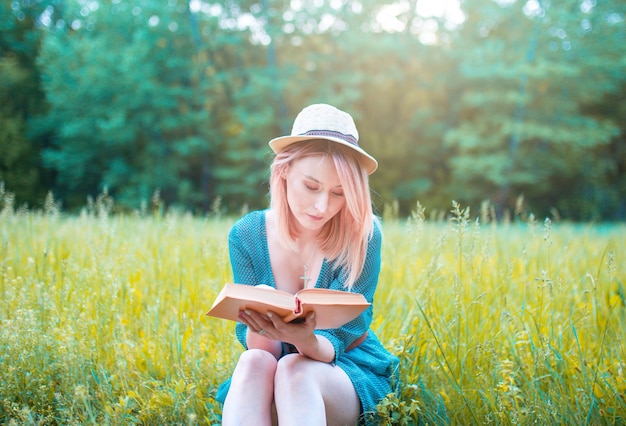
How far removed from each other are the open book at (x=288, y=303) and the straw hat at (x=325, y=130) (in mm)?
603

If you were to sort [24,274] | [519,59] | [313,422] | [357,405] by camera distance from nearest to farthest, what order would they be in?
[313,422], [357,405], [24,274], [519,59]

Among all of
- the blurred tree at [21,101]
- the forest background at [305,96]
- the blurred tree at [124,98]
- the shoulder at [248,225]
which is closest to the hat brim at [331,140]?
the shoulder at [248,225]

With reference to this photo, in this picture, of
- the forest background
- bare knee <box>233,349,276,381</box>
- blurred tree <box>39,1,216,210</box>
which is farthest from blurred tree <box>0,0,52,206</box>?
bare knee <box>233,349,276,381</box>

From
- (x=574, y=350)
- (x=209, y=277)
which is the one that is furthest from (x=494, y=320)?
(x=209, y=277)

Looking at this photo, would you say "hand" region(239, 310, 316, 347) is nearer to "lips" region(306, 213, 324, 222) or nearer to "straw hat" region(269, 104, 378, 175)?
"lips" region(306, 213, 324, 222)

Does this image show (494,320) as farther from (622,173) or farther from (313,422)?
(622,173)

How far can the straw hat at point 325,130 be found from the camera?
2.03 meters

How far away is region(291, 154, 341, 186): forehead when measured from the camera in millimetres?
2012

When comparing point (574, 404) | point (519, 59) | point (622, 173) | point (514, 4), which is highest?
point (514, 4)

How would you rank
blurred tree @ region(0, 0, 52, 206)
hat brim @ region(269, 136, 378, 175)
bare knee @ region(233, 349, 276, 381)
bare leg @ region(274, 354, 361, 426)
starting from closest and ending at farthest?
bare leg @ region(274, 354, 361, 426)
bare knee @ region(233, 349, 276, 381)
hat brim @ region(269, 136, 378, 175)
blurred tree @ region(0, 0, 52, 206)

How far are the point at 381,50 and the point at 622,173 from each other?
9001mm

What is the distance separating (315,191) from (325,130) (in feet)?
0.75

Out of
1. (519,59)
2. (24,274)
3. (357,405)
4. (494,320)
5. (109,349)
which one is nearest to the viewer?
(357,405)

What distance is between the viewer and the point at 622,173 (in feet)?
59.6
